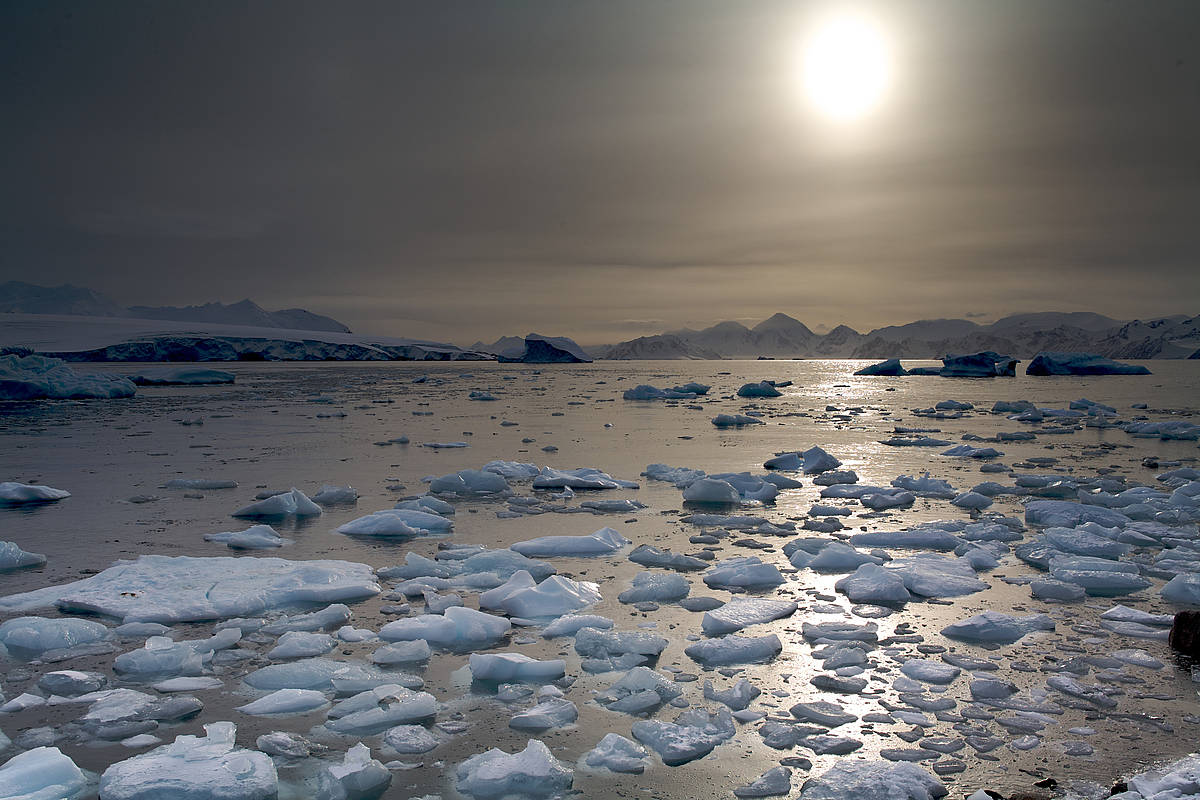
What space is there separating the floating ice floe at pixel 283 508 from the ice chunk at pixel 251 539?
0.73m

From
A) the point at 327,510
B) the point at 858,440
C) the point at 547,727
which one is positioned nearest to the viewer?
the point at 547,727

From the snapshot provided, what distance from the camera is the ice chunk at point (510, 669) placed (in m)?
3.35

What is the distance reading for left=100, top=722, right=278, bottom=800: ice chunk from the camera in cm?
237

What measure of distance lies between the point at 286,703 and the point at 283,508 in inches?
159

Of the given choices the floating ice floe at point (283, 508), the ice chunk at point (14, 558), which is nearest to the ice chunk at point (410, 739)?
the ice chunk at point (14, 558)

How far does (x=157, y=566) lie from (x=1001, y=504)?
7.35 meters

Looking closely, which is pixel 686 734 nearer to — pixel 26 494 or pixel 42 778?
pixel 42 778

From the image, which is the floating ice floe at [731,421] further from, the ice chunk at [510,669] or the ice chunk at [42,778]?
the ice chunk at [42,778]

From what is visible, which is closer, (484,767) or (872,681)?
(484,767)

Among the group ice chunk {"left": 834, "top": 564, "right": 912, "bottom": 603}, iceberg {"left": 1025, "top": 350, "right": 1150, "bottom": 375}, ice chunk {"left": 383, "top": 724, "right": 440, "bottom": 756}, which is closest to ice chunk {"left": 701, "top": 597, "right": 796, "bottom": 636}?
ice chunk {"left": 834, "top": 564, "right": 912, "bottom": 603}

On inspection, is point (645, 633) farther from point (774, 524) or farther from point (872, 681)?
point (774, 524)

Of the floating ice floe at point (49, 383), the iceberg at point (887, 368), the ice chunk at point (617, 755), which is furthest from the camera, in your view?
the iceberg at point (887, 368)

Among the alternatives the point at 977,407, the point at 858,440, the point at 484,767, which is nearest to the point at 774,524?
the point at 484,767

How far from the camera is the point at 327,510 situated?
7.16 m
